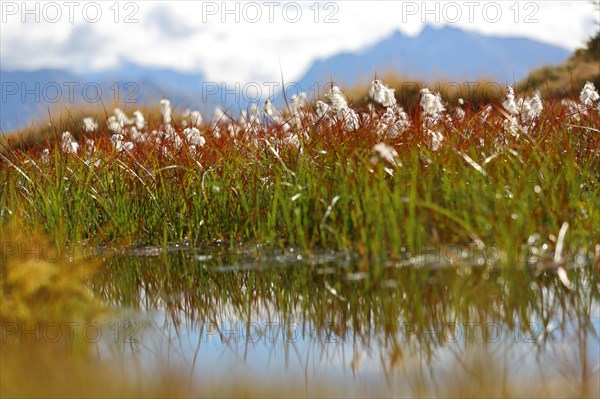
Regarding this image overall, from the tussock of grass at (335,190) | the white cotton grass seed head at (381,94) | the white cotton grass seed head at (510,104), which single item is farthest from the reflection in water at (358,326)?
the white cotton grass seed head at (510,104)

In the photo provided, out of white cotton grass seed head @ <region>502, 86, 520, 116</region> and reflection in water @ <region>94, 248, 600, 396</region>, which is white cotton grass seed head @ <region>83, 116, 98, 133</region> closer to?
reflection in water @ <region>94, 248, 600, 396</region>

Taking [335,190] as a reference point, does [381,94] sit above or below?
above

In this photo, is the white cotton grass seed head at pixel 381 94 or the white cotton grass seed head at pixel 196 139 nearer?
the white cotton grass seed head at pixel 381 94

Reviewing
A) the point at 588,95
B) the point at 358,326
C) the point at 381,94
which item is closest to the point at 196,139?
the point at 381,94

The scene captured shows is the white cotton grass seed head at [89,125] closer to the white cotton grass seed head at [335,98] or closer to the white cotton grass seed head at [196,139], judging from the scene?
the white cotton grass seed head at [196,139]

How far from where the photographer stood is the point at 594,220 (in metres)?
5.29

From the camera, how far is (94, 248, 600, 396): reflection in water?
3084mm

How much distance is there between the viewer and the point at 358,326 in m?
3.78

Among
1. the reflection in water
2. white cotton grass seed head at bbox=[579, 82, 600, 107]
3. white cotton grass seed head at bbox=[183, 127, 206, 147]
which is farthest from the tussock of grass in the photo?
the reflection in water

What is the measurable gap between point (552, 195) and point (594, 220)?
0.35 m

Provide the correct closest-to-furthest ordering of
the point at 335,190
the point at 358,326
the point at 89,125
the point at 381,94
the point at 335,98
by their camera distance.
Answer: the point at 358,326
the point at 335,190
the point at 335,98
the point at 381,94
the point at 89,125

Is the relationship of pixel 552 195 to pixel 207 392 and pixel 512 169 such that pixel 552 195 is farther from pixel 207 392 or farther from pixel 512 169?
pixel 207 392

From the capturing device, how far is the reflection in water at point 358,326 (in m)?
3.08

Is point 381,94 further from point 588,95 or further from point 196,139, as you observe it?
point 588,95
